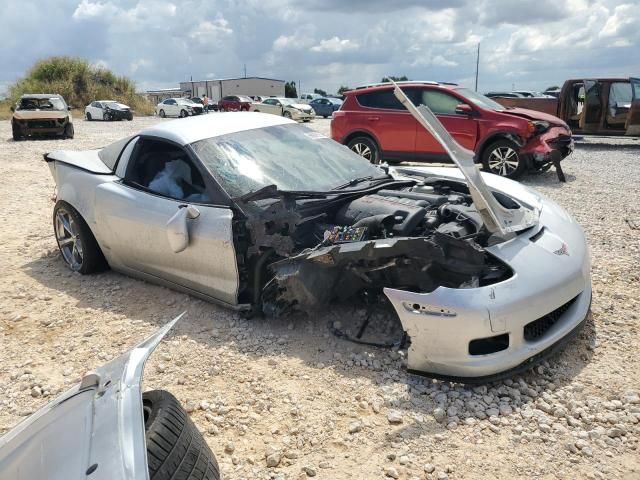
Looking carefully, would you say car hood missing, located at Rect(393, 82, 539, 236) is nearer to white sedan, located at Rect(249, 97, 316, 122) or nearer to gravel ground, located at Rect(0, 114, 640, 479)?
gravel ground, located at Rect(0, 114, 640, 479)

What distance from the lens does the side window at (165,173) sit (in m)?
Answer: 3.83

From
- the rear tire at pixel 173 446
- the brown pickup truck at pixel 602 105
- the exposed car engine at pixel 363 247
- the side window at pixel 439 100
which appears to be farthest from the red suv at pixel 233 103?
the rear tire at pixel 173 446

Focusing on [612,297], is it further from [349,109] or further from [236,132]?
[349,109]

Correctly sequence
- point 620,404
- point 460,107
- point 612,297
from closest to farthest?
point 620,404
point 612,297
point 460,107

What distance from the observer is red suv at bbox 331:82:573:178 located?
28.7 ft

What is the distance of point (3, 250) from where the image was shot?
18.1 feet

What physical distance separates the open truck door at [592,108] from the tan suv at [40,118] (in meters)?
15.2

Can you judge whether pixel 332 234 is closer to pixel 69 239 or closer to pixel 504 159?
pixel 69 239

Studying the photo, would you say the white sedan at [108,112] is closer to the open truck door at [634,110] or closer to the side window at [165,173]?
the open truck door at [634,110]

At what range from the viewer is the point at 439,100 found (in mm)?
9344

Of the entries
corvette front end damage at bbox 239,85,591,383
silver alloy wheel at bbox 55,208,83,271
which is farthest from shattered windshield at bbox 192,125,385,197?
silver alloy wheel at bbox 55,208,83,271

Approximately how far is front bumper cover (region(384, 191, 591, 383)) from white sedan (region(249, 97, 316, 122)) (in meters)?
25.0

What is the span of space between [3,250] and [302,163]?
3.52m

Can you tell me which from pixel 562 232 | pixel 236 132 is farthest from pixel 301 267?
pixel 562 232
